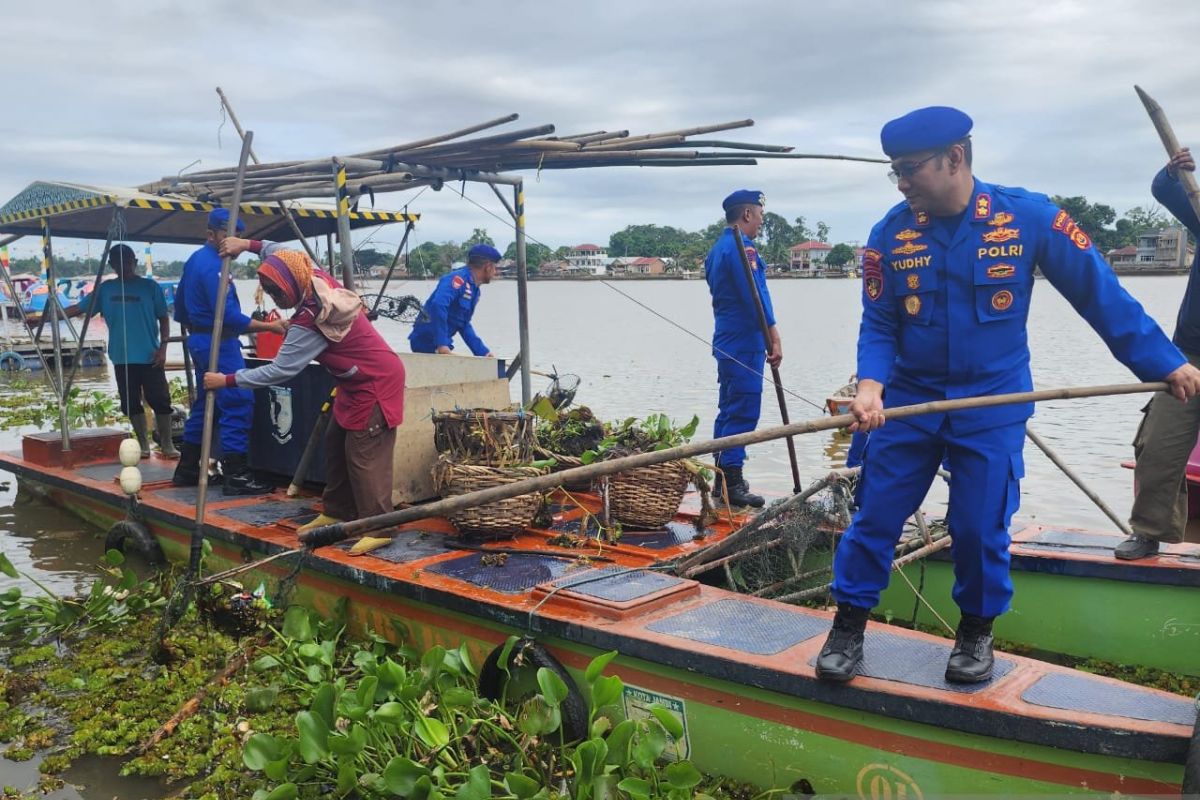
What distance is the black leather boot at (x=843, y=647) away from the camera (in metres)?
3.00

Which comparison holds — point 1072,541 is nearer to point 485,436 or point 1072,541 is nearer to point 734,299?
point 734,299

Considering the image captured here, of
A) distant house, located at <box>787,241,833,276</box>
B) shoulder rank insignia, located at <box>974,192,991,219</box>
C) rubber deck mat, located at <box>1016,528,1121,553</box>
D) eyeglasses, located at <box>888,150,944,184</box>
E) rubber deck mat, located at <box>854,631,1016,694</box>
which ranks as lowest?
rubber deck mat, located at <box>854,631,1016,694</box>

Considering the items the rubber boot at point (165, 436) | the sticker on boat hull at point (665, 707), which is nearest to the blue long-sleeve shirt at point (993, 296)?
the sticker on boat hull at point (665, 707)

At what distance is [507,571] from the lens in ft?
14.7

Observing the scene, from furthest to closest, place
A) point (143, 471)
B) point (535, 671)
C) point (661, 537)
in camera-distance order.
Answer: point (143, 471)
point (661, 537)
point (535, 671)

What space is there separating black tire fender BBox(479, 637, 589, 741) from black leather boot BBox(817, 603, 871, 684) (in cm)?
100

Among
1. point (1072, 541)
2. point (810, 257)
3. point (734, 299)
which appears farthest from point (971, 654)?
point (810, 257)

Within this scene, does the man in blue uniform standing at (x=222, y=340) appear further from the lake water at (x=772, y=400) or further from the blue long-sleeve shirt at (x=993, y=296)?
the blue long-sleeve shirt at (x=993, y=296)

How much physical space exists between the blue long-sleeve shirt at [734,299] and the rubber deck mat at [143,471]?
439 centimetres

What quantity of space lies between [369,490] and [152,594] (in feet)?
5.48

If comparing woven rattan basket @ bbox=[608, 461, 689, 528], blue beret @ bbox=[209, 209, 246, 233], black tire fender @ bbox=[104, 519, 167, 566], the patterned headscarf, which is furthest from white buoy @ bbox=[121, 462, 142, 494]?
woven rattan basket @ bbox=[608, 461, 689, 528]

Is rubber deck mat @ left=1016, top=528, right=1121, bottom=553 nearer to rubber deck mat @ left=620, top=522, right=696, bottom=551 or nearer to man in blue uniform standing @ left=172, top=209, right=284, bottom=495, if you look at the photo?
rubber deck mat @ left=620, top=522, right=696, bottom=551

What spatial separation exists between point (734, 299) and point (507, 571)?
255cm

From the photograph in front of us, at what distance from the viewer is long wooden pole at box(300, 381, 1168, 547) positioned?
113 inches
